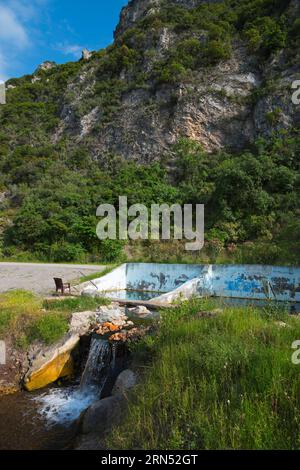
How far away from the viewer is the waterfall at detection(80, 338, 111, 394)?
656cm

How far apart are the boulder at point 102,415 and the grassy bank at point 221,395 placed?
51 centimetres

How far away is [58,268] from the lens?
55.1 ft

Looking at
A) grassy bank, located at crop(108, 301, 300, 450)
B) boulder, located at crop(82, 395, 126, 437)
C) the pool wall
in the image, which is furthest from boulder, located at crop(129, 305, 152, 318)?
grassy bank, located at crop(108, 301, 300, 450)

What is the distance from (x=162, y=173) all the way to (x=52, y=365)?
22.7 m

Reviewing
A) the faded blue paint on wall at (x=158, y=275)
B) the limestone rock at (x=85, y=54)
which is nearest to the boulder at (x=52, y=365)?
the faded blue paint on wall at (x=158, y=275)

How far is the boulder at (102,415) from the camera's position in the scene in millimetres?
4560

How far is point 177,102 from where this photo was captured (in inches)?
1206

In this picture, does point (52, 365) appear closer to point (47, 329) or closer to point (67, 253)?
point (47, 329)

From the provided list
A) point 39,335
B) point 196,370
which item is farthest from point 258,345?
point 39,335

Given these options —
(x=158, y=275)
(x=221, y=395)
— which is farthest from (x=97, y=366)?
(x=158, y=275)

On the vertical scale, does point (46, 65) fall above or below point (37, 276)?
above

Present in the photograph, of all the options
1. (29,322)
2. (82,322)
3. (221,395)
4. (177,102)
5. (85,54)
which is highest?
(85,54)

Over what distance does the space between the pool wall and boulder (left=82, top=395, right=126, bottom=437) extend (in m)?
5.56

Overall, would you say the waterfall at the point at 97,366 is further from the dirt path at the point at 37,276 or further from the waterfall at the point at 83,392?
the dirt path at the point at 37,276
